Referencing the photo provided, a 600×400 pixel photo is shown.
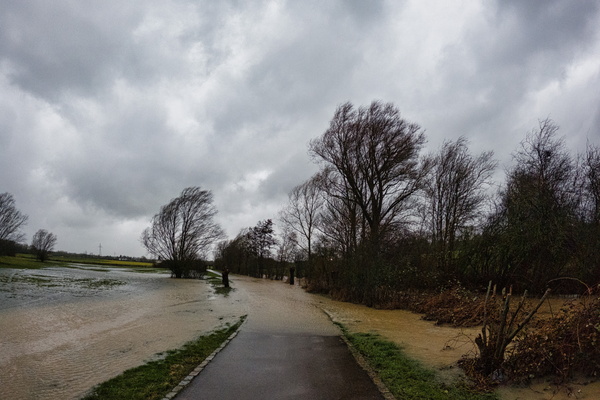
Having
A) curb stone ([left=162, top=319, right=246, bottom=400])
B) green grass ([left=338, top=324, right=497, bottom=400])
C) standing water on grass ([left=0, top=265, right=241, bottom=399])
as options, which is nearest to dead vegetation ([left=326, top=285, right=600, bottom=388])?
green grass ([left=338, top=324, right=497, bottom=400])

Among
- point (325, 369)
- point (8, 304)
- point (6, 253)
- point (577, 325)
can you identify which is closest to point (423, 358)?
point (325, 369)

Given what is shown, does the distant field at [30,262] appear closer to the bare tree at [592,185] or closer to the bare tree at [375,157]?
the bare tree at [375,157]

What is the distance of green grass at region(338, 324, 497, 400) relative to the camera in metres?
5.48

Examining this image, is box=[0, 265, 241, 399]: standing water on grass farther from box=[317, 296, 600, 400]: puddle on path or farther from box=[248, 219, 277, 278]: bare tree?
box=[248, 219, 277, 278]: bare tree

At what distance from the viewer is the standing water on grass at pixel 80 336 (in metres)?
6.09

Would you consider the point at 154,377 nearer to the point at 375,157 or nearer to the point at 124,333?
the point at 124,333

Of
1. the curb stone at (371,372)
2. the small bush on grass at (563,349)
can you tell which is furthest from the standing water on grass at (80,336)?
the small bush on grass at (563,349)

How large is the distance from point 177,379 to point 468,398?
4621mm

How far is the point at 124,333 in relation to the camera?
1056cm

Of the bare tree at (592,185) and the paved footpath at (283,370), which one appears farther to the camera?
the bare tree at (592,185)

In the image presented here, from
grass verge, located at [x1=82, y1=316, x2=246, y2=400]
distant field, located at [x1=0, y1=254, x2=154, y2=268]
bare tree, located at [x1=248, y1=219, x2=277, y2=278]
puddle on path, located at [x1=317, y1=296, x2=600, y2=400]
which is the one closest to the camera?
puddle on path, located at [x1=317, y1=296, x2=600, y2=400]

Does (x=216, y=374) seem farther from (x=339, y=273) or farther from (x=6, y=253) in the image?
(x=6, y=253)

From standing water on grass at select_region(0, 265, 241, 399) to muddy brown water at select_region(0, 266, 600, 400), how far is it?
0.05ft

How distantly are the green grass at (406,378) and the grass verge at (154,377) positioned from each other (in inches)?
141
